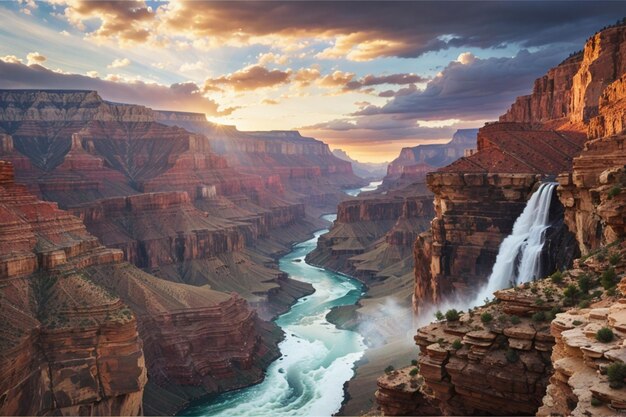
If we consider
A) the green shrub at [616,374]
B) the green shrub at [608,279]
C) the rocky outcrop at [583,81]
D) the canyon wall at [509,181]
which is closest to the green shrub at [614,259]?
the green shrub at [608,279]

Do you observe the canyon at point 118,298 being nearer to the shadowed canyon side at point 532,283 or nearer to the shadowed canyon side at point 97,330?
the shadowed canyon side at point 97,330

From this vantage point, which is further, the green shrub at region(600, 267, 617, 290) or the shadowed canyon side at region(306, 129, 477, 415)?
the shadowed canyon side at region(306, 129, 477, 415)

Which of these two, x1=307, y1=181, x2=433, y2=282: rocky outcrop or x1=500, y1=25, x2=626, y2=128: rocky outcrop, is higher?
x1=500, y1=25, x2=626, y2=128: rocky outcrop

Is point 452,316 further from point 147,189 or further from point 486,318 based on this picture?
point 147,189

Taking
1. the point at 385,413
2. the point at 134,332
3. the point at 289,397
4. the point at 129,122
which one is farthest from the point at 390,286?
the point at 129,122

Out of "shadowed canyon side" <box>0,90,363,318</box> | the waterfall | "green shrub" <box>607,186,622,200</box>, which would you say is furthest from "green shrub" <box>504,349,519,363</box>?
"shadowed canyon side" <box>0,90,363,318</box>

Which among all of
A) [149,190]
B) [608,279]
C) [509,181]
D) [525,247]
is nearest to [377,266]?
[149,190]

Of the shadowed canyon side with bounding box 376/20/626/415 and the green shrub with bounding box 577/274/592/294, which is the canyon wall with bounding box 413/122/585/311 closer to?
the shadowed canyon side with bounding box 376/20/626/415
